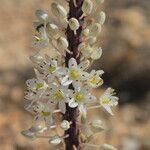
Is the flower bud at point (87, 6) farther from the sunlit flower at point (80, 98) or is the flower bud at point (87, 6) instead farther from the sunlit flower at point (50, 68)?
the sunlit flower at point (80, 98)

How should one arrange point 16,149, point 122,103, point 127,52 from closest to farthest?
point 16,149
point 122,103
point 127,52

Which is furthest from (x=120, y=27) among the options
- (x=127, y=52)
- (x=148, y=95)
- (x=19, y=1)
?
(x=19, y=1)

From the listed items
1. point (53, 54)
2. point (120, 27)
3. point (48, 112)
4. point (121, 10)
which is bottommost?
point (48, 112)

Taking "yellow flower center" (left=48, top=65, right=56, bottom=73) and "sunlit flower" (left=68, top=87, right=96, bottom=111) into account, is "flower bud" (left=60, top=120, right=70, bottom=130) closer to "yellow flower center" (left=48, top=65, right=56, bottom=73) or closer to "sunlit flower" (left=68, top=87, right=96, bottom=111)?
"sunlit flower" (left=68, top=87, right=96, bottom=111)

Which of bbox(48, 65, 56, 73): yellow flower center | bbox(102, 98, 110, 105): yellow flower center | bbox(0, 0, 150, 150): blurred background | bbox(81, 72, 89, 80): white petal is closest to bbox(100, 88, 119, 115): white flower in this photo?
bbox(102, 98, 110, 105): yellow flower center

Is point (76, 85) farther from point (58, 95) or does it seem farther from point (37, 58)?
point (37, 58)

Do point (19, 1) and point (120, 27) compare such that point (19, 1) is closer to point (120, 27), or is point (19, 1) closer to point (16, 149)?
point (120, 27)

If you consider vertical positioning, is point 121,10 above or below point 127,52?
above
